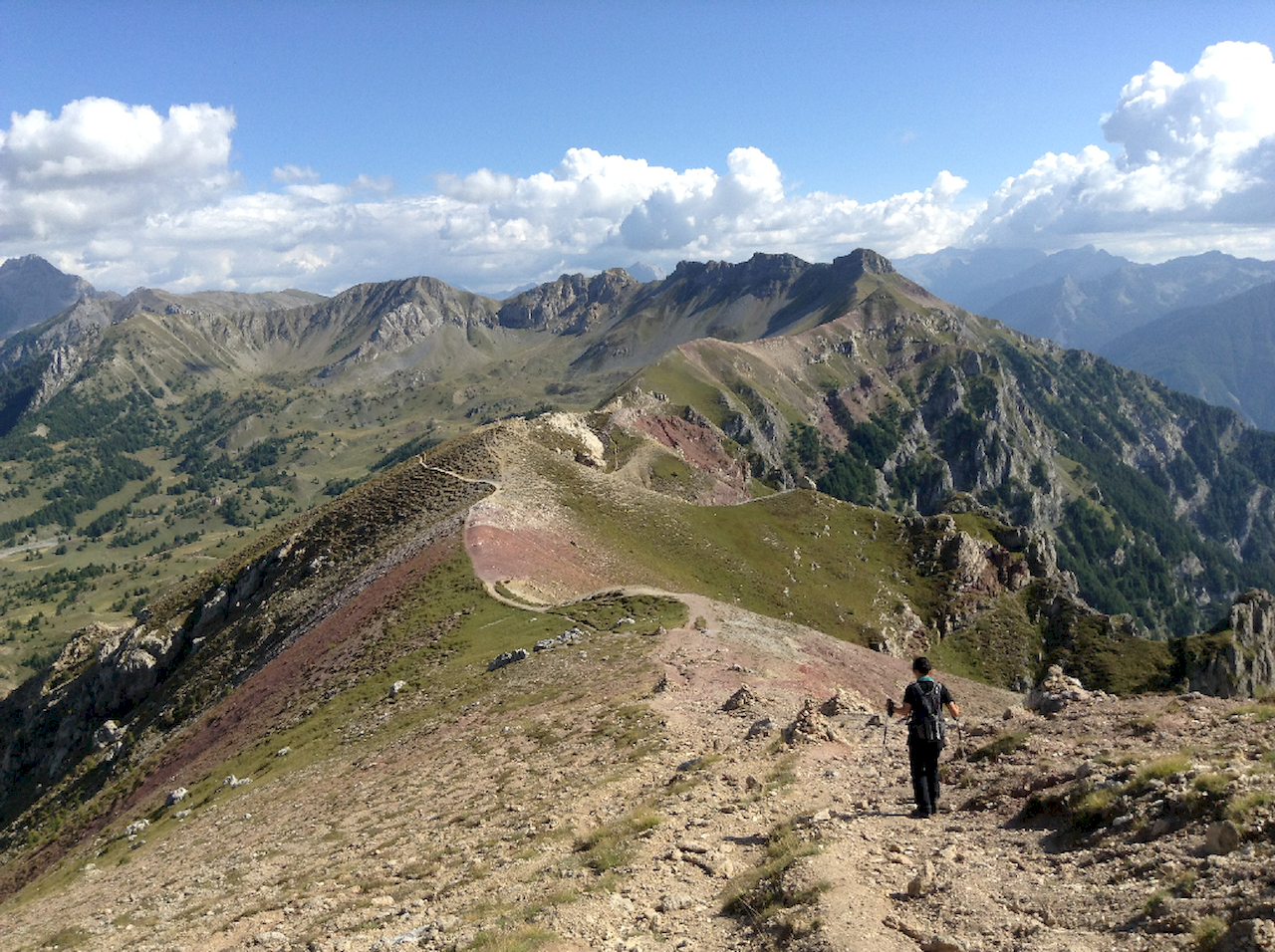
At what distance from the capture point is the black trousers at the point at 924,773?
1580cm

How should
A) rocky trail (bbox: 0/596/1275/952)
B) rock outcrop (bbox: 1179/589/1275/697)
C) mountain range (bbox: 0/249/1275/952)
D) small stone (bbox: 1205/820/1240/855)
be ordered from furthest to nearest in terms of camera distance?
rock outcrop (bbox: 1179/589/1275/697)
mountain range (bbox: 0/249/1275/952)
rocky trail (bbox: 0/596/1275/952)
small stone (bbox: 1205/820/1240/855)

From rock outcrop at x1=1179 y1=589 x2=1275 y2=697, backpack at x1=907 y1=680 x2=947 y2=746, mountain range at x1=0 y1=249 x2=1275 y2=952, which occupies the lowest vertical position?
rock outcrop at x1=1179 y1=589 x2=1275 y2=697

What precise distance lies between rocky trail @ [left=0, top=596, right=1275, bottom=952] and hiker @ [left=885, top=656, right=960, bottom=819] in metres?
0.63

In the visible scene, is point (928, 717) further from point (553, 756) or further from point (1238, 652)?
point (1238, 652)

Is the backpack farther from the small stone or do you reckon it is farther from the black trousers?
the small stone

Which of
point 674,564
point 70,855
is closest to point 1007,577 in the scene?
point 674,564

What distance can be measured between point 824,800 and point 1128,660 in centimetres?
10623

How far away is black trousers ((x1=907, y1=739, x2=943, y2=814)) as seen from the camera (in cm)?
1580

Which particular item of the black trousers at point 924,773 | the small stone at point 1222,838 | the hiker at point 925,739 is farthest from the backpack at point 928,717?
the small stone at point 1222,838

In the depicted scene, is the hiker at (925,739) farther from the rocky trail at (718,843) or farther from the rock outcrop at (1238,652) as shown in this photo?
the rock outcrop at (1238,652)

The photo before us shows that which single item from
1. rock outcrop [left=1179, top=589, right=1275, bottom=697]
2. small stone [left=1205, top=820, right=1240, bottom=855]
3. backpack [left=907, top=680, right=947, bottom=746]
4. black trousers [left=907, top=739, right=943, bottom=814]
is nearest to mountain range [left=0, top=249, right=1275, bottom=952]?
small stone [left=1205, top=820, right=1240, bottom=855]

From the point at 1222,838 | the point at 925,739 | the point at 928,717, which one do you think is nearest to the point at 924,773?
the point at 925,739

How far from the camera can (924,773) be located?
52.9 ft

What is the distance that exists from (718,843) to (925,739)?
17.5 ft
